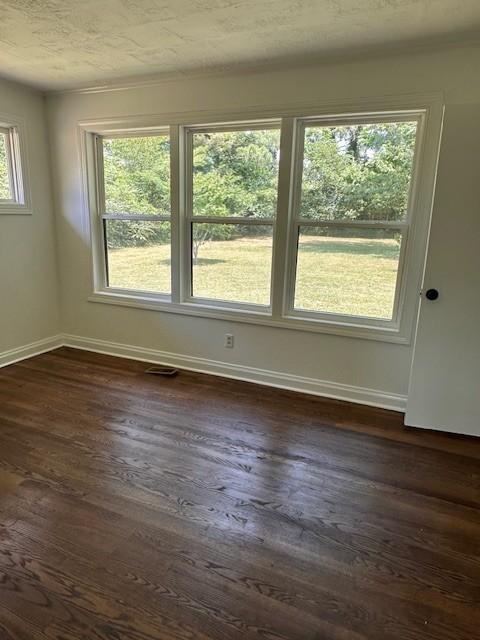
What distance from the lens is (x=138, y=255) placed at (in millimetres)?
3707

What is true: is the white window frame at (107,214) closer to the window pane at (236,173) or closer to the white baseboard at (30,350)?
the window pane at (236,173)

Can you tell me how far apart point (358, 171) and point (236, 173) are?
958 mm

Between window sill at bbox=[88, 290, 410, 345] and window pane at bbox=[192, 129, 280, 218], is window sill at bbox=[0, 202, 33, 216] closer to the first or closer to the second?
window sill at bbox=[88, 290, 410, 345]

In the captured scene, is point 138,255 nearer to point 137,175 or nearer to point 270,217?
point 137,175

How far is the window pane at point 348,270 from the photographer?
2869 millimetres

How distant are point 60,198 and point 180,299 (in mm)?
1605

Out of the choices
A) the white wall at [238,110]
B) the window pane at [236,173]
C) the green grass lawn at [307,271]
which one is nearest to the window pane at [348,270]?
the green grass lawn at [307,271]

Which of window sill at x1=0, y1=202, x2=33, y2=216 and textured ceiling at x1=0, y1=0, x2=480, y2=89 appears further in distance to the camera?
window sill at x1=0, y1=202, x2=33, y2=216

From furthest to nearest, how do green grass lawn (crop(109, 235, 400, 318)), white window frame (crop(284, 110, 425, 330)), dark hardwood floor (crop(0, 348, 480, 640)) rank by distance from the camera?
1. green grass lawn (crop(109, 235, 400, 318))
2. white window frame (crop(284, 110, 425, 330))
3. dark hardwood floor (crop(0, 348, 480, 640))

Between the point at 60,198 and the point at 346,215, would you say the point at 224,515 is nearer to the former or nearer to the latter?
the point at 346,215

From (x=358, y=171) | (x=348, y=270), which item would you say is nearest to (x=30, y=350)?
(x=348, y=270)

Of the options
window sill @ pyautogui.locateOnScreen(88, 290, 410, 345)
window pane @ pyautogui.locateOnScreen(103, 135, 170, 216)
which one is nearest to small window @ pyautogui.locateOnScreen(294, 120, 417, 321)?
window sill @ pyautogui.locateOnScreen(88, 290, 410, 345)

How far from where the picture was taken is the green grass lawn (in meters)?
2.91

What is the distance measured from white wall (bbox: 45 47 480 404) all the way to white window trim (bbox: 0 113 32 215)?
11.8 inches
